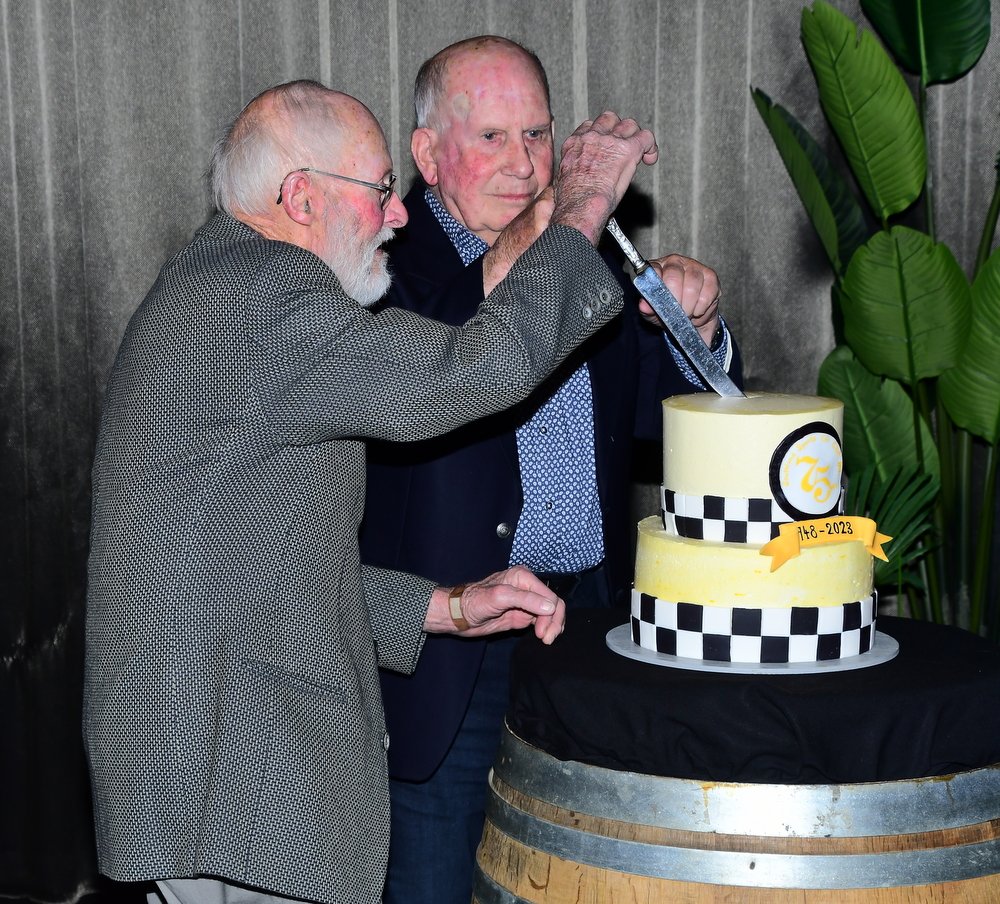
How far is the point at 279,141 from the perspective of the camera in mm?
1764

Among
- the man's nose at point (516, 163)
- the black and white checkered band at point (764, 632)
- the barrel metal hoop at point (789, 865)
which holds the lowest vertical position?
the barrel metal hoop at point (789, 865)

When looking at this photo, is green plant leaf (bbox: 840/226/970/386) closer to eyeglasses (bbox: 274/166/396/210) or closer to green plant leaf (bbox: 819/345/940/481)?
green plant leaf (bbox: 819/345/940/481)

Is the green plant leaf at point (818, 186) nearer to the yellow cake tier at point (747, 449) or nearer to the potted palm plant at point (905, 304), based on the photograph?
the potted palm plant at point (905, 304)

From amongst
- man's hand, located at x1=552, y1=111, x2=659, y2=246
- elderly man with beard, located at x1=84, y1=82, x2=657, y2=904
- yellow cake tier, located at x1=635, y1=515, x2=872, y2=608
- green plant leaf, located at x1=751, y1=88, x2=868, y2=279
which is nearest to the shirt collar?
man's hand, located at x1=552, y1=111, x2=659, y2=246

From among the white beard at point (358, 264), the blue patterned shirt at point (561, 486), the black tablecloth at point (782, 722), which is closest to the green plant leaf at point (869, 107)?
the blue patterned shirt at point (561, 486)

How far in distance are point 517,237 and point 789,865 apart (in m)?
0.91

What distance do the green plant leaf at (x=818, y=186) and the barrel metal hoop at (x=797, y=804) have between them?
1732mm

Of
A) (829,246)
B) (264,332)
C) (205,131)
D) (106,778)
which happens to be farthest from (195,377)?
(829,246)

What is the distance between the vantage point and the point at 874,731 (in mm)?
1553

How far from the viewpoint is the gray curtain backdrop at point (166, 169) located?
9.93 feet

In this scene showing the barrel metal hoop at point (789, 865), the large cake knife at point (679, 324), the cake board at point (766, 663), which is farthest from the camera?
the large cake knife at point (679, 324)

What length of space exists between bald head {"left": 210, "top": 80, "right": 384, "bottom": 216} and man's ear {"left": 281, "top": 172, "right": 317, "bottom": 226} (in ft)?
0.05

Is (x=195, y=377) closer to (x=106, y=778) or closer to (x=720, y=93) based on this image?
(x=106, y=778)

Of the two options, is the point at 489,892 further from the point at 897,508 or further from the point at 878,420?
the point at 878,420
